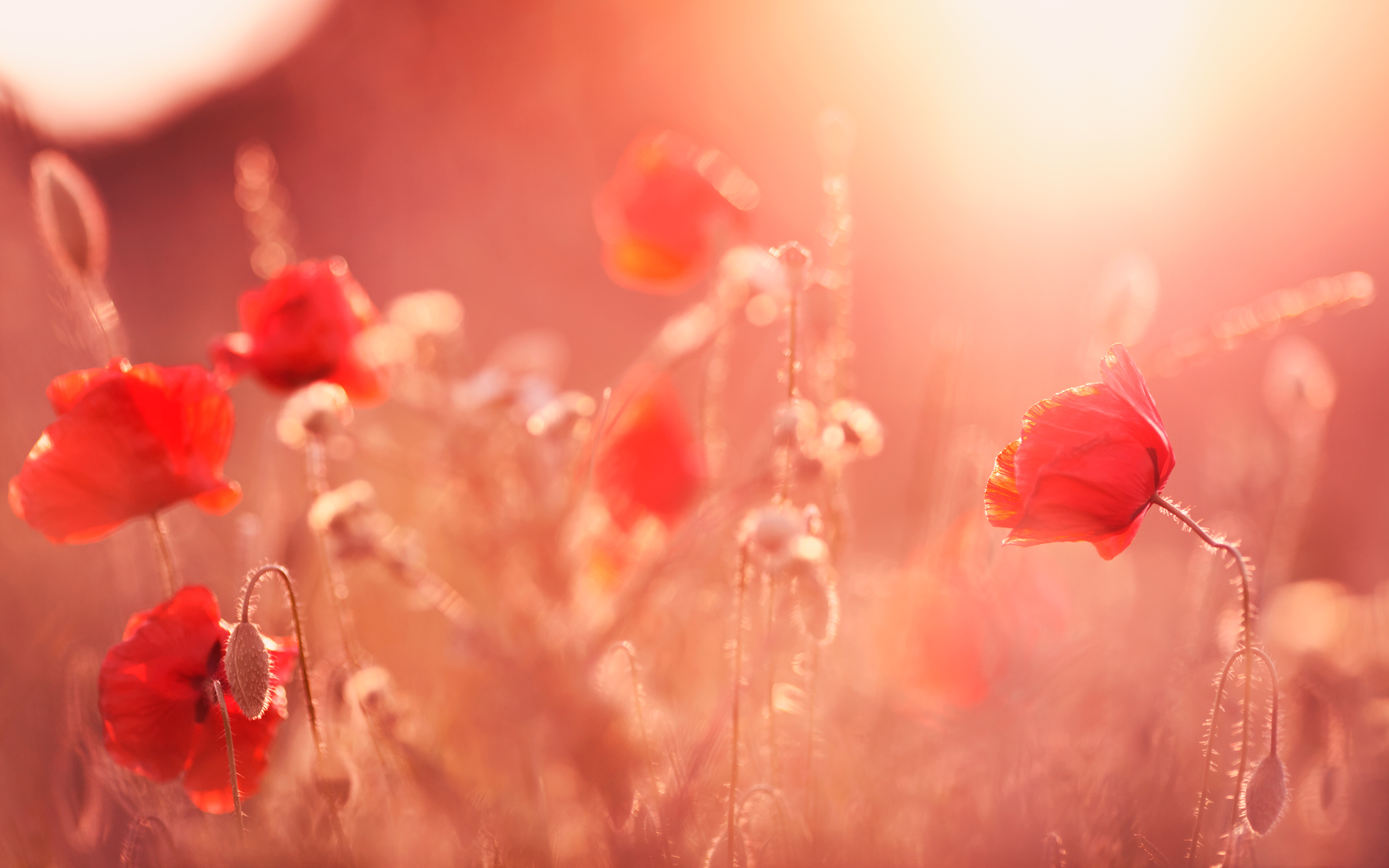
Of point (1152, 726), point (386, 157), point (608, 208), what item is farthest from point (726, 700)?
point (386, 157)

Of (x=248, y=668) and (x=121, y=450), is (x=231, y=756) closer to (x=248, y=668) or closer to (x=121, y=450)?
(x=248, y=668)

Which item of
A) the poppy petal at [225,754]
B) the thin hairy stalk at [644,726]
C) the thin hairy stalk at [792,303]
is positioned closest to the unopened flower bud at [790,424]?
the thin hairy stalk at [792,303]

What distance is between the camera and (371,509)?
39.1 inches

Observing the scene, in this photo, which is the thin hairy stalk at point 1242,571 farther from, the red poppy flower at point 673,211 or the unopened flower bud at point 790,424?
the red poppy flower at point 673,211

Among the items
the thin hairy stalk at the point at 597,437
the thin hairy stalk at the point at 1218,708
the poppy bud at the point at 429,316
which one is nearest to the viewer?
the thin hairy stalk at the point at 1218,708

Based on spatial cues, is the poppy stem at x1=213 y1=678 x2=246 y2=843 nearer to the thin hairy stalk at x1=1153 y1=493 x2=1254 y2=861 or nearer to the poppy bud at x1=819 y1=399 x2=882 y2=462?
the poppy bud at x1=819 y1=399 x2=882 y2=462

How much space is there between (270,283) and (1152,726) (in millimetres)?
1039

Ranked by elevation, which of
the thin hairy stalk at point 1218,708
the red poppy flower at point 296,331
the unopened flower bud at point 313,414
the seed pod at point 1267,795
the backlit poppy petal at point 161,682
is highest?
the red poppy flower at point 296,331

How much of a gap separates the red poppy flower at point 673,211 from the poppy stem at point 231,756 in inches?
28.8

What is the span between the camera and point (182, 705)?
77 centimetres

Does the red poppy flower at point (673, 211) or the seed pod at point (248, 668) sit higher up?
the red poppy flower at point (673, 211)

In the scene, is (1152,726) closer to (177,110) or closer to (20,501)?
(20,501)

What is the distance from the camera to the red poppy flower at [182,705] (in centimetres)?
72

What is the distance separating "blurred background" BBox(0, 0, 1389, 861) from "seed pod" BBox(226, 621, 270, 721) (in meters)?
0.75
